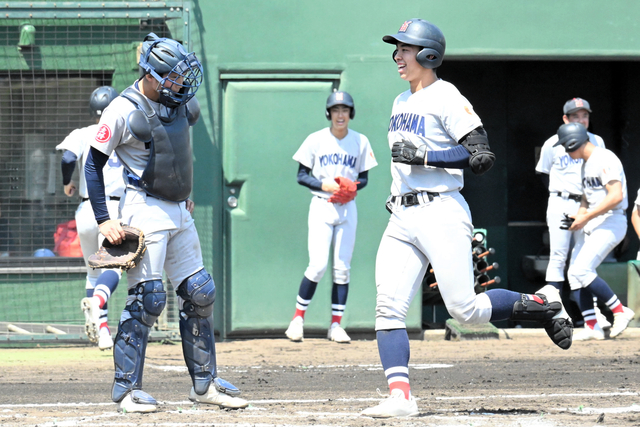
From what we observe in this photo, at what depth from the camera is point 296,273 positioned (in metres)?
9.25

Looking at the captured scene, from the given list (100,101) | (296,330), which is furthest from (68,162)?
(296,330)

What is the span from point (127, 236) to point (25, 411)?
1255mm

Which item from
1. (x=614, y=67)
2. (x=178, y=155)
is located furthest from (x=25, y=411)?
(x=614, y=67)

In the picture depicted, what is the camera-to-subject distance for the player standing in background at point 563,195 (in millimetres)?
9297

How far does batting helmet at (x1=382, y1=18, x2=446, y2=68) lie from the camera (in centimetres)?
484

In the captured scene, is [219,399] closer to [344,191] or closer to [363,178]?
[344,191]

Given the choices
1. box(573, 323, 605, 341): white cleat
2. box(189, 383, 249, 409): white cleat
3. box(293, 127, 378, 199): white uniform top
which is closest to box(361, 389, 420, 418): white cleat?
box(189, 383, 249, 409): white cleat

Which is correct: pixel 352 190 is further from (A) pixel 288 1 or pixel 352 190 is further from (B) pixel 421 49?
(B) pixel 421 49

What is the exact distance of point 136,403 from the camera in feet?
16.0

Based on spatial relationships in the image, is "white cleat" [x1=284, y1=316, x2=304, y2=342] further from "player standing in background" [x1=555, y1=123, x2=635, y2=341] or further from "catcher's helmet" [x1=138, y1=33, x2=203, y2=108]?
"catcher's helmet" [x1=138, y1=33, x2=203, y2=108]

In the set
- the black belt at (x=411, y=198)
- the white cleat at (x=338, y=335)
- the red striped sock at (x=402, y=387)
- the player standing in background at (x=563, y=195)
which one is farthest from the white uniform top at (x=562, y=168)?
the red striped sock at (x=402, y=387)

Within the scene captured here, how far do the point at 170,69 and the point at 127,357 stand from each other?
1.60 meters

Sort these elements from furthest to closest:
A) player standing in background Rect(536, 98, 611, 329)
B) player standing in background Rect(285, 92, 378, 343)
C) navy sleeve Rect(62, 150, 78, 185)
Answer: player standing in background Rect(536, 98, 611, 329)
player standing in background Rect(285, 92, 378, 343)
navy sleeve Rect(62, 150, 78, 185)

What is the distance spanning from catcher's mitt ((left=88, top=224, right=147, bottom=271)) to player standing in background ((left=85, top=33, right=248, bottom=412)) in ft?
0.22
